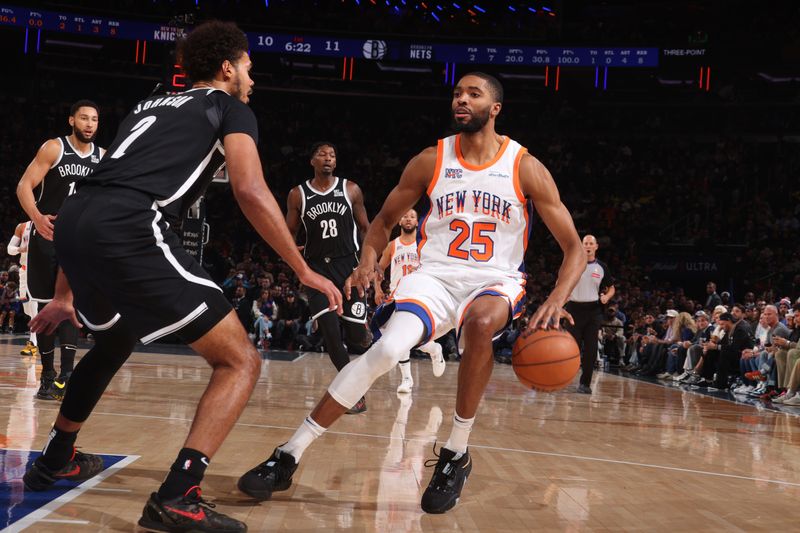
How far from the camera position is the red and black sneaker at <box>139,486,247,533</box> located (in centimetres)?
267

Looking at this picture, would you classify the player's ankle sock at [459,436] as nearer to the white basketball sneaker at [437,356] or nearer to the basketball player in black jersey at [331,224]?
the basketball player in black jersey at [331,224]

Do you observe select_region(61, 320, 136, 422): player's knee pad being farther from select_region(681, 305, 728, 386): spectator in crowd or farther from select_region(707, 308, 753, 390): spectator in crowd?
select_region(681, 305, 728, 386): spectator in crowd

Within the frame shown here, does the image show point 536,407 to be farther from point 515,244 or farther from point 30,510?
point 30,510

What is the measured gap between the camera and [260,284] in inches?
679

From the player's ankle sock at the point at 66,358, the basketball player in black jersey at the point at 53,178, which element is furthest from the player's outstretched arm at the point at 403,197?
the player's ankle sock at the point at 66,358

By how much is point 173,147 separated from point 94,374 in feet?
3.35

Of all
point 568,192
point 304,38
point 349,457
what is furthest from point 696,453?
point 304,38

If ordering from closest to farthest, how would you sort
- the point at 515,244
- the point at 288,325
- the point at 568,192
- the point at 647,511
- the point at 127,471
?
the point at 647,511, the point at 127,471, the point at 515,244, the point at 288,325, the point at 568,192

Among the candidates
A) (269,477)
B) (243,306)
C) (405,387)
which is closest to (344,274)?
(405,387)

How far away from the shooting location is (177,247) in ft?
9.79

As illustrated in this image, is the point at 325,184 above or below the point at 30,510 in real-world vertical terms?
above

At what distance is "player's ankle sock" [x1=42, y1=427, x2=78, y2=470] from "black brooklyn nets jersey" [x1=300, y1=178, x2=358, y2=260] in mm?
3806

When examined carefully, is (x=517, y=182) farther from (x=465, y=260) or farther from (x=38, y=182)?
(x=38, y=182)

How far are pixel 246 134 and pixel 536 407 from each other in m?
5.32
